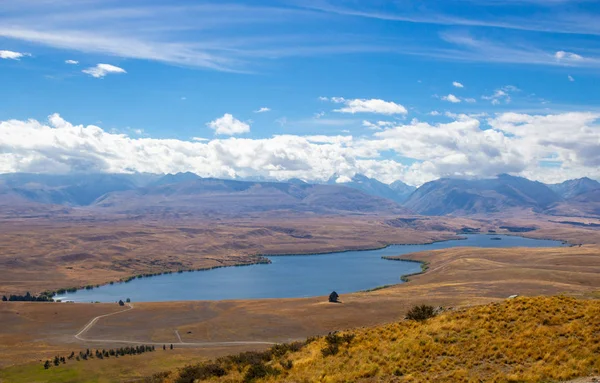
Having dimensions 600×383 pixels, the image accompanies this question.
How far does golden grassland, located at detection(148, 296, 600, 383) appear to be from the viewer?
1902 cm

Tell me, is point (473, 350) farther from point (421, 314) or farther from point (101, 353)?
point (101, 353)

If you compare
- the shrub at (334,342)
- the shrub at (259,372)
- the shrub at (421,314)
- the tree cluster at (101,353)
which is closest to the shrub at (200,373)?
the shrub at (259,372)

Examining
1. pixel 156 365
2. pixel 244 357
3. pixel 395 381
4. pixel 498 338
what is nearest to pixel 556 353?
pixel 498 338

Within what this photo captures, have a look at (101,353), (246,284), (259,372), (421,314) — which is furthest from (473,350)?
(246,284)

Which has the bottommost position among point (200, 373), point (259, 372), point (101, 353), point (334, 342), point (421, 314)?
point (101, 353)

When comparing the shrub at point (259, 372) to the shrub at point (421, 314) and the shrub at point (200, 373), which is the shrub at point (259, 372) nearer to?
the shrub at point (200, 373)

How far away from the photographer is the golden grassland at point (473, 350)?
62.4 feet

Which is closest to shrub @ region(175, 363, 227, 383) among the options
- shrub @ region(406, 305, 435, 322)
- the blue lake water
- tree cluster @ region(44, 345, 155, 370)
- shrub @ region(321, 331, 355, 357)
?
shrub @ region(321, 331, 355, 357)

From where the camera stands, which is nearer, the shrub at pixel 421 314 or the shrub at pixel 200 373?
the shrub at pixel 200 373

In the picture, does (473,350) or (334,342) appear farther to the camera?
(334,342)

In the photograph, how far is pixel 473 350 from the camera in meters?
21.5

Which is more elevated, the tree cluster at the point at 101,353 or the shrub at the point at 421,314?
the shrub at the point at 421,314

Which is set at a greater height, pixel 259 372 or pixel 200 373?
pixel 259 372

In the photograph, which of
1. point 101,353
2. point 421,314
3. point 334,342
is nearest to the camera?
point 334,342
